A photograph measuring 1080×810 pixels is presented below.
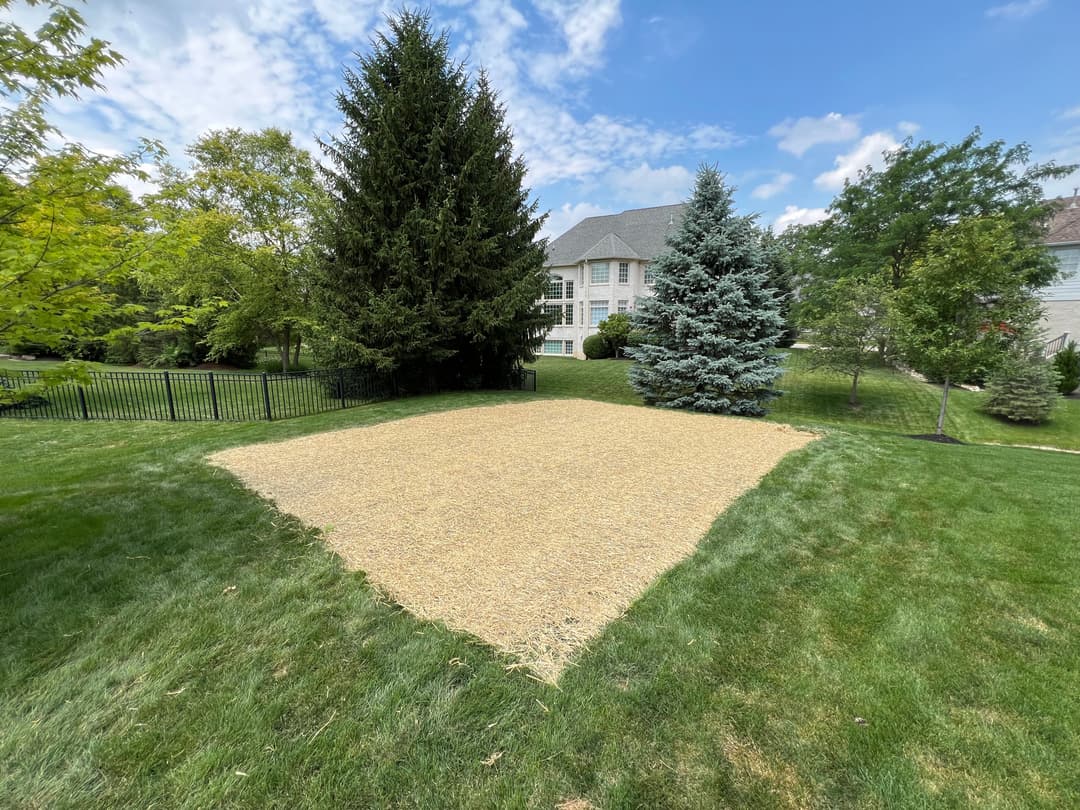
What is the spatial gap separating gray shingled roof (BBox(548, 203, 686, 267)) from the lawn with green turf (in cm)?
962

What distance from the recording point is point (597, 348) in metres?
23.9

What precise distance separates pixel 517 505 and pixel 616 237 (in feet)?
83.7

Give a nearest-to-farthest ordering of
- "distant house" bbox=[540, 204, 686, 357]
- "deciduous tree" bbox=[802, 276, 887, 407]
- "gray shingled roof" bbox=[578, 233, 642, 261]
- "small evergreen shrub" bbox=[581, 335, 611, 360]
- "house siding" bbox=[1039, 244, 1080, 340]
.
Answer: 1. "deciduous tree" bbox=[802, 276, 887, 407]
2. "house siding" bbox=[1039, 244, 1080, 340]
3. "small evergreen shrub" bbox=[581, 335, 611, 360]
4. "gray shingled roof" bbox=[578, 233, 642, 261]
5. "distant house" bbox=[540, 204, 686, 357]

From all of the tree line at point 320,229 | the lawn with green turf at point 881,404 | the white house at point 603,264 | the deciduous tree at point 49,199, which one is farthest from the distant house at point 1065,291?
the deciduous tree at point 49,199

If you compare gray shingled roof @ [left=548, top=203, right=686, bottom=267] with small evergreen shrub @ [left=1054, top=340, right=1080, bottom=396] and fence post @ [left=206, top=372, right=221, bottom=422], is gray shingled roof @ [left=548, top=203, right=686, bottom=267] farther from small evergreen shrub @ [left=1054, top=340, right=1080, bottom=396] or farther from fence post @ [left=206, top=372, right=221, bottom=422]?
fence post @ [left=206, top=372, right=221, bottom=422]

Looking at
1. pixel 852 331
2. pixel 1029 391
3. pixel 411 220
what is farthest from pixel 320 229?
pixel 1029 391

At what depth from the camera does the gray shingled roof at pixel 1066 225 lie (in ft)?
67.5

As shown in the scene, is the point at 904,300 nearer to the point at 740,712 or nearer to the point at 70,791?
the point at 740,712

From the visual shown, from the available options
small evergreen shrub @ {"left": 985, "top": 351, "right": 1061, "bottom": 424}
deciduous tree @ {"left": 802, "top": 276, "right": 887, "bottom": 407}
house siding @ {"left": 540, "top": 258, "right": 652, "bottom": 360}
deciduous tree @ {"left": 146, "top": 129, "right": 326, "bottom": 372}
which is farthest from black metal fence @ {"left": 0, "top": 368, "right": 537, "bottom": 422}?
small evergreen shrub @ {"left": 985, "top": 351, "right": 1061, "bottom": 424}

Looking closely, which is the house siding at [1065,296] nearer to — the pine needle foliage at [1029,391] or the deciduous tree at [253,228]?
the pine needle foliage at [1029,391]

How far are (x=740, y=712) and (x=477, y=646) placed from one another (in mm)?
1349

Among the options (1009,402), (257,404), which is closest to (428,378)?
(257,404)

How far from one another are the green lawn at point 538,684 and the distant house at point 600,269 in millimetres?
22852

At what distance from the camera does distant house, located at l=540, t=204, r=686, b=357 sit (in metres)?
26.0
